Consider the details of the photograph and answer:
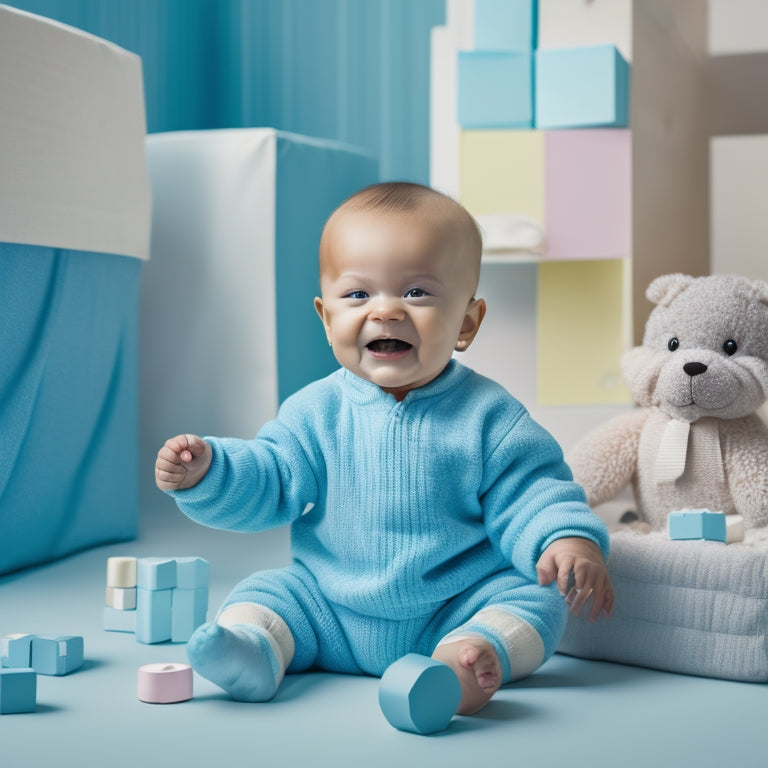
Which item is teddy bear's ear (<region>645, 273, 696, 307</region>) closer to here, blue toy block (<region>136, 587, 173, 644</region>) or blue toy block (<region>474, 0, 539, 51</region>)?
blue toy block (<region>474, 0, 539, 51</region>)

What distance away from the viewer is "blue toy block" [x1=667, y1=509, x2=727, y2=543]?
0.96 metres

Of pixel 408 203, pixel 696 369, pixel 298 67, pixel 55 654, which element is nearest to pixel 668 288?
pixel 696 369

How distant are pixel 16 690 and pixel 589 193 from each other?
970mm

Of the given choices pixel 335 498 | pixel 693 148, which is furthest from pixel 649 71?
pixel 335 498

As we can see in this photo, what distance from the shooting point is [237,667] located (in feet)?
2.66

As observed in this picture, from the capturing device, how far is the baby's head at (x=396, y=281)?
90 centimetres

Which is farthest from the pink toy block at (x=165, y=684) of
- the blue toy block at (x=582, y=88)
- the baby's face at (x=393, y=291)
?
the blue toy block at (x=582, y=88)

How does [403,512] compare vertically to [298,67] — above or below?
below

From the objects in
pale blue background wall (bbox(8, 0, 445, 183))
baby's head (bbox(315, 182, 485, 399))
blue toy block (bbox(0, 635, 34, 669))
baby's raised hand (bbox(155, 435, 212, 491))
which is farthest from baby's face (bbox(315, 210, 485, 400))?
pale blue background wall (bbox(8, 0, 445, 183))

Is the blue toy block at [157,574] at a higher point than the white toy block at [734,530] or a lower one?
lower

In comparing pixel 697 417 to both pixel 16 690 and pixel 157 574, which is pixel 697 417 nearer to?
pixel 157 574

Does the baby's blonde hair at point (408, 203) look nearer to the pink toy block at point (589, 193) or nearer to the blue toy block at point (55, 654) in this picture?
the blue toy block at point (55, 654)

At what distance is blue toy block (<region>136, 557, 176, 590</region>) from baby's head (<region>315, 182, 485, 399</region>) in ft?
0.83

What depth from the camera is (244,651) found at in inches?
32.2
